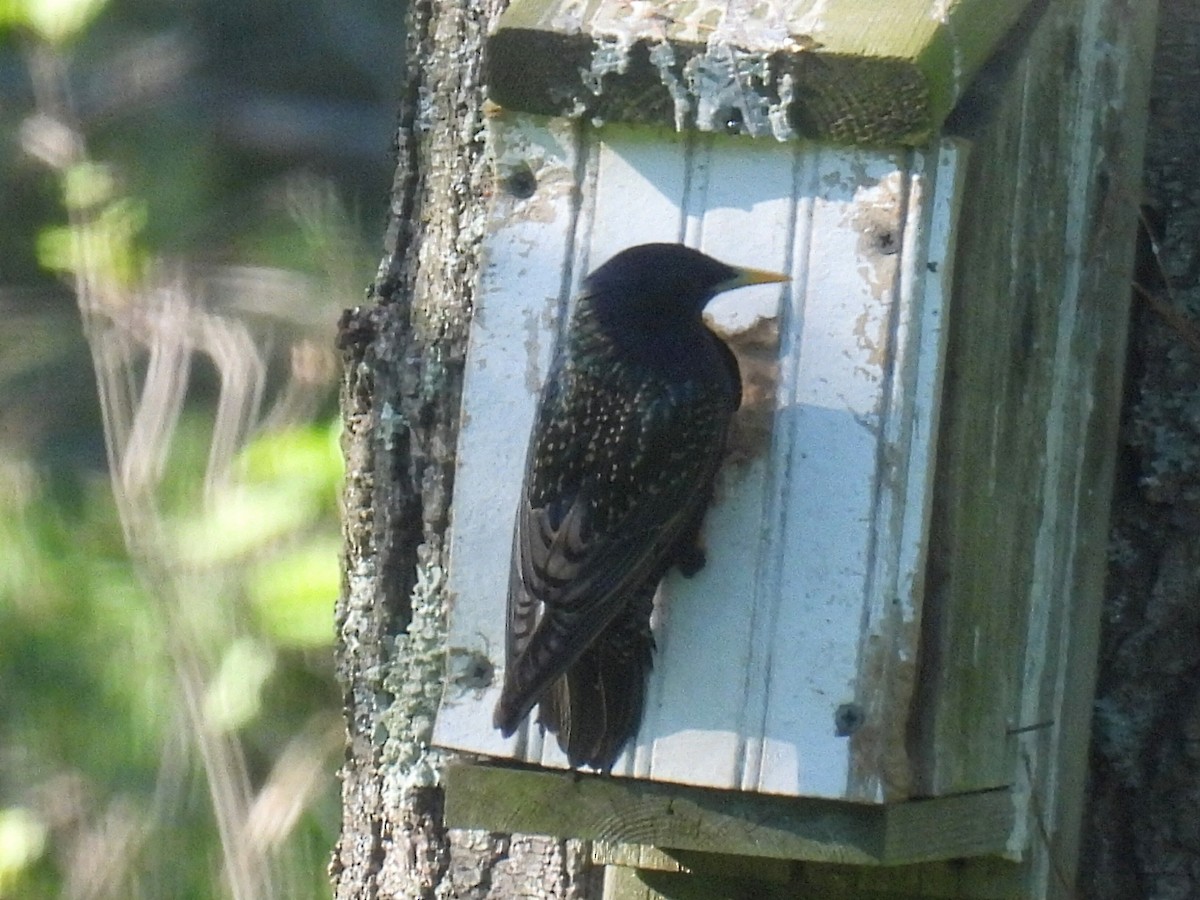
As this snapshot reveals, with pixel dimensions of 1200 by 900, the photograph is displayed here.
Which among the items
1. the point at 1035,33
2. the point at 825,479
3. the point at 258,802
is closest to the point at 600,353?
the point at 825,479

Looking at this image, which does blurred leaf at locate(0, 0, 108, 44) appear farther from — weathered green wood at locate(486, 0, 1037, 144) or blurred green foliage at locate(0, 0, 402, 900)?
weathered green wood at locate(486, 0, 1037, 144)

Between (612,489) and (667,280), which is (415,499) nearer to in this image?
(612,489)

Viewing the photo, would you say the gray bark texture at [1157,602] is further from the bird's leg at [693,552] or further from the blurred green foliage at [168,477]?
the blurred green foliage at [168,477]

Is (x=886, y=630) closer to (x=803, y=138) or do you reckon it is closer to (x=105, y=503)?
(x=803, y=138)

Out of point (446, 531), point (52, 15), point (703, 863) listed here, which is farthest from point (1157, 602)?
point (52, 15)

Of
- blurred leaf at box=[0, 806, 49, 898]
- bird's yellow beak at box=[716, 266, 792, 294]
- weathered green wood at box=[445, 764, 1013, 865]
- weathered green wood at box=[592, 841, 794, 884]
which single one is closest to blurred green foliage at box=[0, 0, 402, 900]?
blurred leaf at box=[0, 806, 49, 898]
